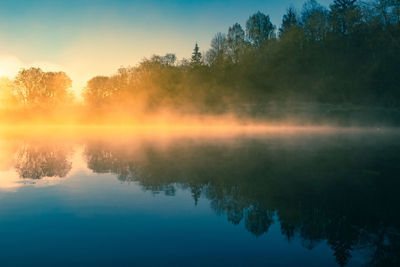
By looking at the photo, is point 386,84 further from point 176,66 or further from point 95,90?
point 95,90

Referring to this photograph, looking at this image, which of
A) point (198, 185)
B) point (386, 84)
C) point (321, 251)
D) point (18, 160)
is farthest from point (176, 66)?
point (321, 251)

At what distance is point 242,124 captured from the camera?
91.2 metres

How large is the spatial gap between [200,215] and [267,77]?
325 feet

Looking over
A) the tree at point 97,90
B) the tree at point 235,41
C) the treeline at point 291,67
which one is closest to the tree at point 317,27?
the treeline at point 291,67

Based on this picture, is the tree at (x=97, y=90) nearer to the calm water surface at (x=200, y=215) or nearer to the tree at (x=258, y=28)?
the tree at (x=258, y=28)

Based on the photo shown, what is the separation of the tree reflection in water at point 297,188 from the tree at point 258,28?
309 feet

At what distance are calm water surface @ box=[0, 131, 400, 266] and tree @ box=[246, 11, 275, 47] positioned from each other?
10059cm

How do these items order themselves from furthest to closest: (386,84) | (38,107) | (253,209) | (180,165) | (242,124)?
(38,107)
(242,124)
(386,84)
(180,165)
(253,209)

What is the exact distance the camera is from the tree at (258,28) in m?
116

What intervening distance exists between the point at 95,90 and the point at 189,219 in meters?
139

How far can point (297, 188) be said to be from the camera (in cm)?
1658

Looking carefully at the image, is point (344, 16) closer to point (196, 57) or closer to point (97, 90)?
point (196, 57)

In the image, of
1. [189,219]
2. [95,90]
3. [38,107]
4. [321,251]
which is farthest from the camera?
[95,90]

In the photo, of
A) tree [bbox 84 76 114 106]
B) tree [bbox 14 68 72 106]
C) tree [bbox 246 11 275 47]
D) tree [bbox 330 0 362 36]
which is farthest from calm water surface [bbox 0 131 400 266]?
tree [bbox 84 76 114 106]
